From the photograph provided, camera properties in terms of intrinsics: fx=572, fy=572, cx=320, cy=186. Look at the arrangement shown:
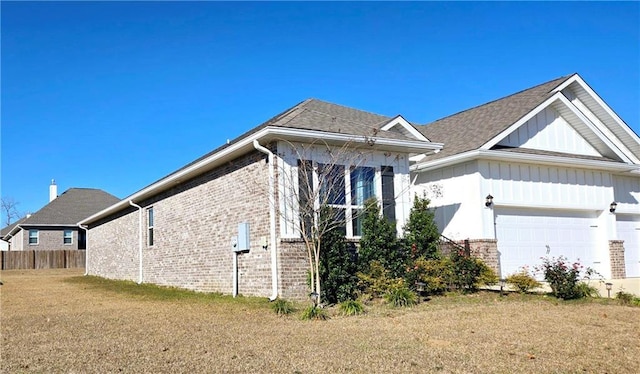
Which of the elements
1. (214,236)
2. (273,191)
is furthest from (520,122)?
(214,236)

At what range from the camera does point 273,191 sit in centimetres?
1231

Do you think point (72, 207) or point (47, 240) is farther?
point (72, 207)

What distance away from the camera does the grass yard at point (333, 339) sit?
612 centimetres

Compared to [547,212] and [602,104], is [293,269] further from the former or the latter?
[602,104]

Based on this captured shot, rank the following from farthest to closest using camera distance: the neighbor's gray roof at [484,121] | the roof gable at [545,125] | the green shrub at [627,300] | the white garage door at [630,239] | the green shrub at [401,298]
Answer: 1. the white garage door at [630,239]
2. the roof gable at [545,125]
3. the neighbor's gray roof at [484,121]
4. the green shrub at [627,300]
5. the green shrub at [401,298]

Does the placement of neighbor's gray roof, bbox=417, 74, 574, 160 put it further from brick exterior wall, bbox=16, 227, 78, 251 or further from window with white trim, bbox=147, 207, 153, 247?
brick exterior wall, bbox=16, 227, 78, 251

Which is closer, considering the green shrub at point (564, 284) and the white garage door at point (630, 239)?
the green shrub at point (564, 284)

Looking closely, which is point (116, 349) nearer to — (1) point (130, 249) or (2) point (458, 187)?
(2) point (458, 187)

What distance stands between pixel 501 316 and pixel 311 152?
5.46 m

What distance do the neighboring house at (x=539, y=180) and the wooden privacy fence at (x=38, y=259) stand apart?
96.2 feet

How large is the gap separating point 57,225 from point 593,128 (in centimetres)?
3631

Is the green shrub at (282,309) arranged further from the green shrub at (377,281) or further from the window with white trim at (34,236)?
the window with white trim at (34,236)

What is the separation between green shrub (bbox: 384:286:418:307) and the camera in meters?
10.9

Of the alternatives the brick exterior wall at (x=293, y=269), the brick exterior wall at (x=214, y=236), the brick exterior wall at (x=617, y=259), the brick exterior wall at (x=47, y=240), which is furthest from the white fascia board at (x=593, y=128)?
the brick exterior wall at (x=47, y=240)
